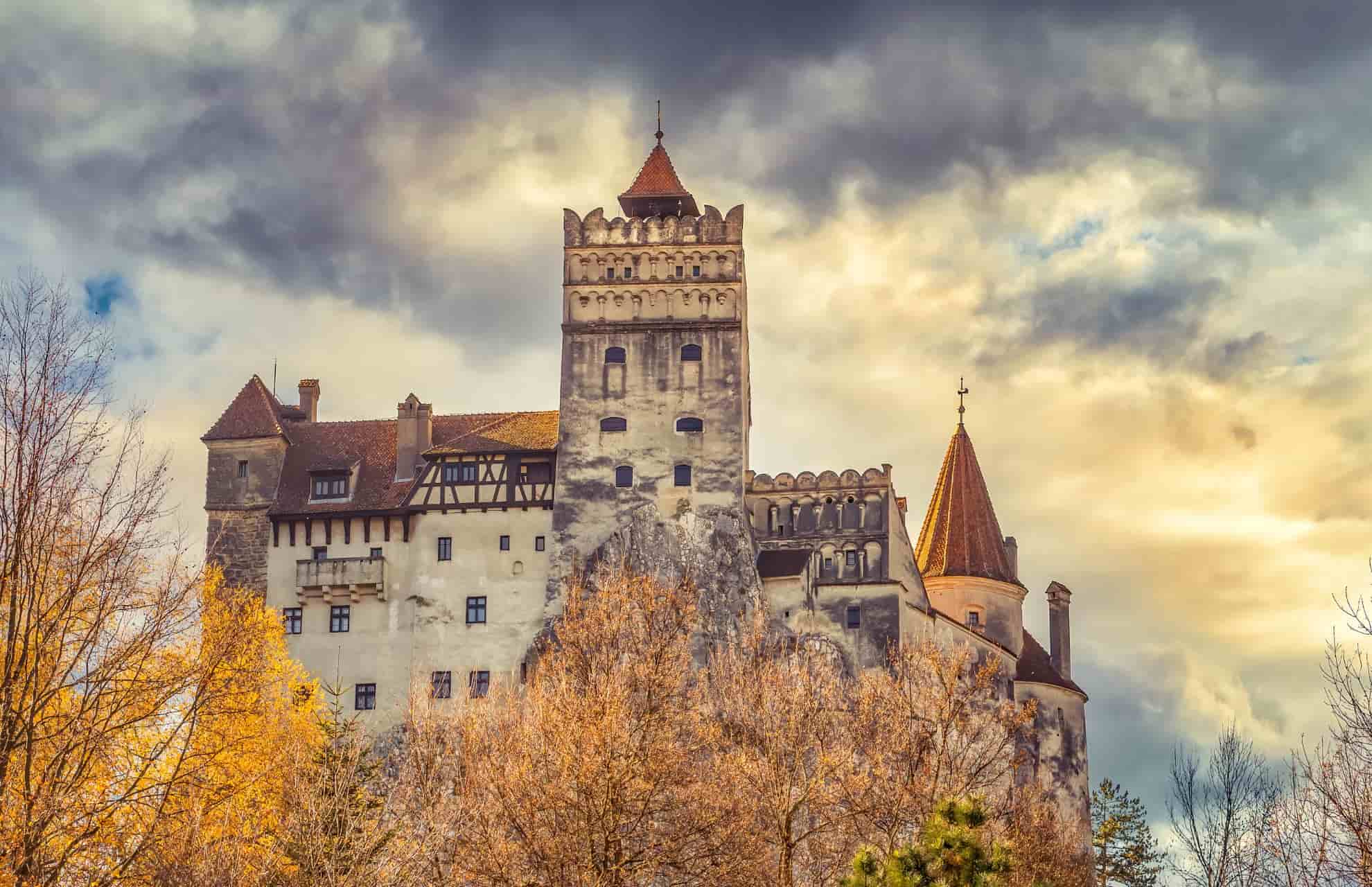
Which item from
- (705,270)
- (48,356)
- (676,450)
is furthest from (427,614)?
(48,356)

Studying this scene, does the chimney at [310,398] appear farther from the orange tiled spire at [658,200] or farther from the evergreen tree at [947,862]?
the evergreen tree at [947,862]

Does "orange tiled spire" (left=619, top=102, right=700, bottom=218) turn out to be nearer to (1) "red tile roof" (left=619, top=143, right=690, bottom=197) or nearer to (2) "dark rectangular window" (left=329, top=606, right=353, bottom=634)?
(1) "red tile roof" (left=619, top=143, right=690, bottom=197)

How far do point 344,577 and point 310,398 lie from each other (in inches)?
435

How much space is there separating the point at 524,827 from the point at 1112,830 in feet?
130

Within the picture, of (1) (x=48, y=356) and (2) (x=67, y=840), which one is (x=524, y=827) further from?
(1) (x=48, y=356)

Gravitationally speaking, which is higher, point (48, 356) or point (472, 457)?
point (472, 457)

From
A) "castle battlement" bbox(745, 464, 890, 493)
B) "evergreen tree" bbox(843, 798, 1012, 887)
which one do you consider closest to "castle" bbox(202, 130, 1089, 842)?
"castle battlement" bbox(745, 464, 890, 493)

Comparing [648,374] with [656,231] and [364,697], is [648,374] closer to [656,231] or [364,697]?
[656,231]

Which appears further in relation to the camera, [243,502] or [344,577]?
[243,502]

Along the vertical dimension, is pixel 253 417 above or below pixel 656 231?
below

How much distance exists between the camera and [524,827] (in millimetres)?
42875

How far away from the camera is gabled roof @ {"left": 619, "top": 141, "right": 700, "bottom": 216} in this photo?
75062 millimetres

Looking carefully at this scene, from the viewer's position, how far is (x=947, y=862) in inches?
1123

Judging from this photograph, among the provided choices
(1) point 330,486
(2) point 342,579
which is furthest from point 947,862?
(1) point 330,486
